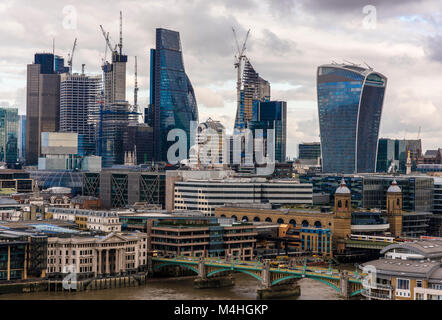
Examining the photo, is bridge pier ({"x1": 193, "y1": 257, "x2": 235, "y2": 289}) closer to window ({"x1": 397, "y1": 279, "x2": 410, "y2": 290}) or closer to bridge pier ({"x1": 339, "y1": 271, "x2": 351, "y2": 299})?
bridge pier ({"x1": 339, "y1": 271, "x2": 351, "y2": 299})

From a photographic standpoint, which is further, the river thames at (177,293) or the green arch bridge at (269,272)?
the river thames at (177,293)

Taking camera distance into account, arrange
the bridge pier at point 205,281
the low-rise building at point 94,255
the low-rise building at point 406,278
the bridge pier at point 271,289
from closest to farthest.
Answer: the low-rise building at point 406,278 → the bridge pier at point 271,289 → the low-rise building at point 94,255 → the bridge pier at point 205,281

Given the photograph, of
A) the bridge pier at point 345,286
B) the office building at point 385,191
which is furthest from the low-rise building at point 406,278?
the office building at point 385,191

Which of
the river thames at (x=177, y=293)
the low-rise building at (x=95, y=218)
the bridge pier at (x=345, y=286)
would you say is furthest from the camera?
the low-rise building at (x=95, y=218)

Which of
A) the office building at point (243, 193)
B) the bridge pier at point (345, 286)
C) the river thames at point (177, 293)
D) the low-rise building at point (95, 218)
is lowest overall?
the river thames at point (177, 293)

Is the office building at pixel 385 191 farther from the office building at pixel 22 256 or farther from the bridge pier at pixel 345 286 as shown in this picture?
the office building at pixel 22 256

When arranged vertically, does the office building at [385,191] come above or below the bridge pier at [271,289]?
above

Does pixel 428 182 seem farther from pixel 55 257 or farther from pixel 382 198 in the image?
pixel 55 257

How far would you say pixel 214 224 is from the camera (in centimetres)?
9962

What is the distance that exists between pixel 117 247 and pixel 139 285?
4.81 meters

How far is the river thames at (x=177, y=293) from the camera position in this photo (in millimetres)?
73000

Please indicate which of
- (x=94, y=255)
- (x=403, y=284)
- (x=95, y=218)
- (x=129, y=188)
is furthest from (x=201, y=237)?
(x=129, y=188)
